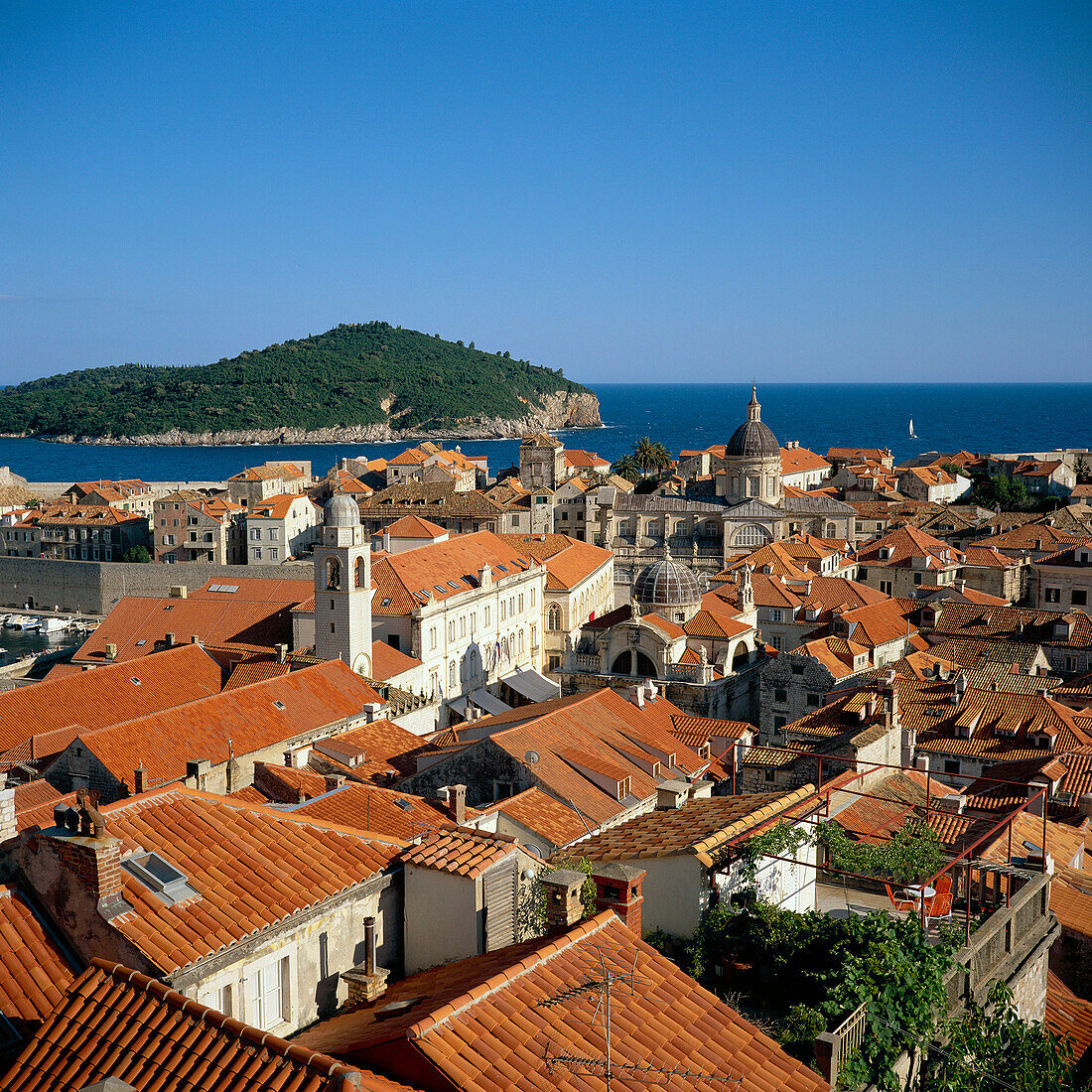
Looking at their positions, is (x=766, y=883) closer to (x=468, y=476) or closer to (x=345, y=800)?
(x=345, y=800)

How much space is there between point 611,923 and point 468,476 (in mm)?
107097

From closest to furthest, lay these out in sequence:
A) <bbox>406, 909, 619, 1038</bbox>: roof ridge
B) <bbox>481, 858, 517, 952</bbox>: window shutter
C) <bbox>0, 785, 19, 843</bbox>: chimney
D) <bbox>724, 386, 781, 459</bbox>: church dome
→ <bbox>406, 909, 619, 1038</bbox>: roof ridge
<bbox>481, 858, 517, 952</bbox>: window shutter
<bbox>0, 785, 19, 843</bbox>: chimney
<bbox>724, 386, 781, 459</bbox>: church dome

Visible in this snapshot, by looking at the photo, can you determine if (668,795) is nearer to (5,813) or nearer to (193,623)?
(5,813)

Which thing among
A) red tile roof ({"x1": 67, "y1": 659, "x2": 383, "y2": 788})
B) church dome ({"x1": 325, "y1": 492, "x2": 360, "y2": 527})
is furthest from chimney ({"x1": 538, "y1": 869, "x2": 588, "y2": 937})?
church dome ({"x1": 325, "y1": 492, "x2": 360, "y2": 527})

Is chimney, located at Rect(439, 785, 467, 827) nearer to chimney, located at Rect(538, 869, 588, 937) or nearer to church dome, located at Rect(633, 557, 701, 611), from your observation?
chimney, located at Rect(538, 869, 588, 937)

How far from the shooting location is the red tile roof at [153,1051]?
763cm

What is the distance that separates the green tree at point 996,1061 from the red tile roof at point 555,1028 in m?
1.63

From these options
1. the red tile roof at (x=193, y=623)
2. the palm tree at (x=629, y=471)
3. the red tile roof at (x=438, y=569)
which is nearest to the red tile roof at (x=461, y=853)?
the red tile roof at (x=193, y=623)

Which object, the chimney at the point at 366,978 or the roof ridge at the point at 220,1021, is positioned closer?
the roof ridge at the point at 220,1021

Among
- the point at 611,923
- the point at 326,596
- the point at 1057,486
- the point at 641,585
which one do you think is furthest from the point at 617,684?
the point at 1057,486

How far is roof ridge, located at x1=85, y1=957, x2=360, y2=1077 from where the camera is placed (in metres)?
7.55

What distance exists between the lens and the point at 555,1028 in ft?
28.3

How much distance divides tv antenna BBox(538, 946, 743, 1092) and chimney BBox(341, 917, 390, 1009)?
2.50 m

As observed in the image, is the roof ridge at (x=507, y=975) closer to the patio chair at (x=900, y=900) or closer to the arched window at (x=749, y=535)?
the patio chair at (x=900, y=900)
